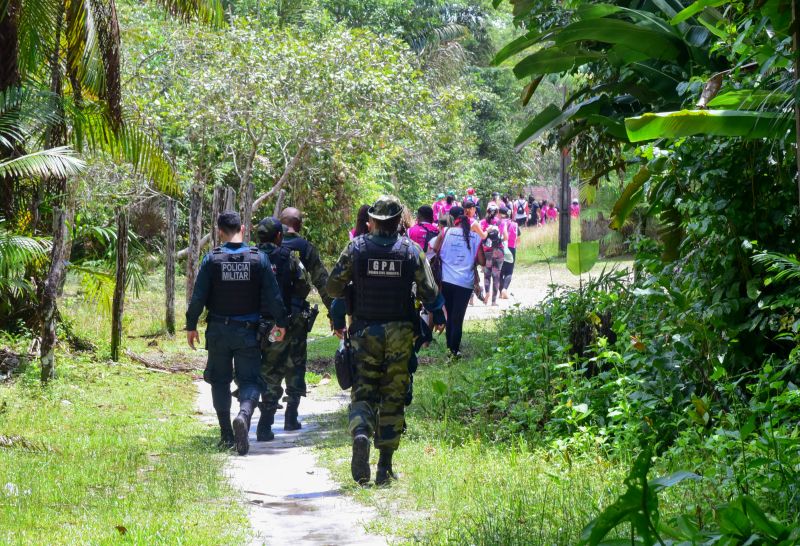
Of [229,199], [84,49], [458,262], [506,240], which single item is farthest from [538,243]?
[84,49]

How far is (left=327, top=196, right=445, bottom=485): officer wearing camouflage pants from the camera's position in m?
7.89

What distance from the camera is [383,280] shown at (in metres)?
7.93

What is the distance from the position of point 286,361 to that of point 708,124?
572 cm

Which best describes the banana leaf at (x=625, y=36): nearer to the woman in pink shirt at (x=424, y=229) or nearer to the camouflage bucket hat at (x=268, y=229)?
the camouflage bucket hat at (x=268, y=229)

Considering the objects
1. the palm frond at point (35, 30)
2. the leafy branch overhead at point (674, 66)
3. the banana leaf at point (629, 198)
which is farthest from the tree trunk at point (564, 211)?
the banana leaf at point (629, 198)

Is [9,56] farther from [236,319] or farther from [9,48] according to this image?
[236,319]

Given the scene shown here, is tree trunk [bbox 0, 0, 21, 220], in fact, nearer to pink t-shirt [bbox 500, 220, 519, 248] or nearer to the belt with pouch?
the belt with pouch

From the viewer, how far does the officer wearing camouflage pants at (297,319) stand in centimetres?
1023

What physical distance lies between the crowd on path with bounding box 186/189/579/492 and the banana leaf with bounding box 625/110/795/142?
298 centimetres

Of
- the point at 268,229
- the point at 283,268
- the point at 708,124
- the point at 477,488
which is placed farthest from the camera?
the point at 283,268

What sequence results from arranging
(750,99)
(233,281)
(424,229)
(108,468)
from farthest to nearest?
(424,229)
(233,281)
(108,468)
(750,99)

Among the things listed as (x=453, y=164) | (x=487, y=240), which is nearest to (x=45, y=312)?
(x=487, y=240)

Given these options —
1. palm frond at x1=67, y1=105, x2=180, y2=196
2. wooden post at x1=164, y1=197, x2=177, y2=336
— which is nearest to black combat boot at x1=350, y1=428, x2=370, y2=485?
palm frond at x1=67, y1=105, x2=180, y2=196

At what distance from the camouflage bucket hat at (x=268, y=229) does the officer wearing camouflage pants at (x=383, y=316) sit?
2.06 m
